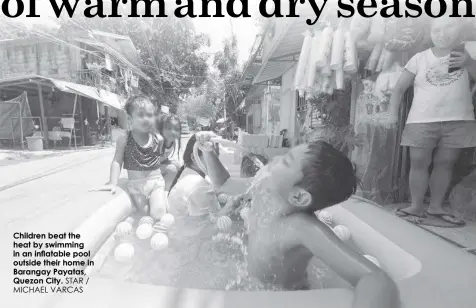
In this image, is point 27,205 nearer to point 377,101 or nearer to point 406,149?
point 377,101

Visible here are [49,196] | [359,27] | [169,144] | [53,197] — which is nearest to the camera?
[359,27]

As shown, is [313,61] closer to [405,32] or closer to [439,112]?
[405,32]

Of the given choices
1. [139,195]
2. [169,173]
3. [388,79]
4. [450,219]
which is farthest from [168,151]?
[450,219]

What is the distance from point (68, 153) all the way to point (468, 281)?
7.11 metres

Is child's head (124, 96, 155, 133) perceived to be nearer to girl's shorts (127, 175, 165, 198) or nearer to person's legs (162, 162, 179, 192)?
girl's shorts (127, 175, 165, 198)

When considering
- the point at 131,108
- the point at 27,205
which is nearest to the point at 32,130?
the point at 27,205

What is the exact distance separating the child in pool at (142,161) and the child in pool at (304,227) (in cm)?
109

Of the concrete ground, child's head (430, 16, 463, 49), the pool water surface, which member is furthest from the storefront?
the pool water surface

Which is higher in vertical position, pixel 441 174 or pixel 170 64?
pixel 170 64

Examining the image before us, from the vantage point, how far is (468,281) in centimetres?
79

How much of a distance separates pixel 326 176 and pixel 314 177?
0.14 ft

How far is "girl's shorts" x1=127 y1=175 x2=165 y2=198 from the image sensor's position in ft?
6.86

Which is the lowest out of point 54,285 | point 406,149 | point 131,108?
point 54,285

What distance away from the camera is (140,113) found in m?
2.02
